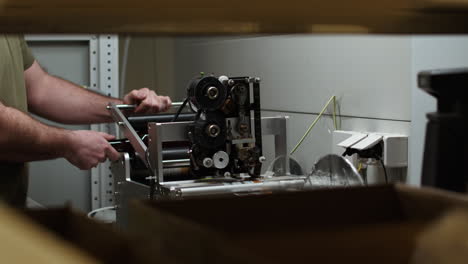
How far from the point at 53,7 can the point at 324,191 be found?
239 millimetres

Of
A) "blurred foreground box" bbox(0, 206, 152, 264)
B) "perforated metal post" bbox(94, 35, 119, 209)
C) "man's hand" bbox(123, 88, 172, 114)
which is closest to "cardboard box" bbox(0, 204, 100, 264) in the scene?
"blurred foreground box" bbox(0, 206, 152, 264)

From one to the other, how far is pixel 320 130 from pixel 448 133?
5.54ft

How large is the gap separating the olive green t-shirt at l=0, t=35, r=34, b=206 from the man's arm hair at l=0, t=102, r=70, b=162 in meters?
0.04

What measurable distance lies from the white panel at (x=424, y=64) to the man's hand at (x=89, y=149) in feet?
2.77

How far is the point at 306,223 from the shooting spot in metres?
0.50

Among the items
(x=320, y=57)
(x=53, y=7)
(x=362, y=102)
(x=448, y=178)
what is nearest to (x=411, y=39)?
(x=362, y=102)

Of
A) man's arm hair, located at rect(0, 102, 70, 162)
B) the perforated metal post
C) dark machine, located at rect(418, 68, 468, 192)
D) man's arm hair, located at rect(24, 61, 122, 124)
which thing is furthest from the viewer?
the perforated metal post

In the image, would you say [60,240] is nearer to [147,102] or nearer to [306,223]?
[306,223]

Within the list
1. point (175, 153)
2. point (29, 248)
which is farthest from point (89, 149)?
point (29, 248)

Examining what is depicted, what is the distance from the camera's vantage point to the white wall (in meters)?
1.89

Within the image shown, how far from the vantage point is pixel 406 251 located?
1.50 ft

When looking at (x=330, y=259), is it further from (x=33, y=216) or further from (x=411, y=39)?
(x=411, y=39)

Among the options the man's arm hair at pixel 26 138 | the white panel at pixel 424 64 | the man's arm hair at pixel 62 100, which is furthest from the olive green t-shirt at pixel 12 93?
the white panel at pixel 424 64

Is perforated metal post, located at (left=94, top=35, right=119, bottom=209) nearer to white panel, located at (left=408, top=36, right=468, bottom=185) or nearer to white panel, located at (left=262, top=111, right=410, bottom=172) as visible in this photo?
white panel, located at (left=262, top=111, right=410, bottom=172)
